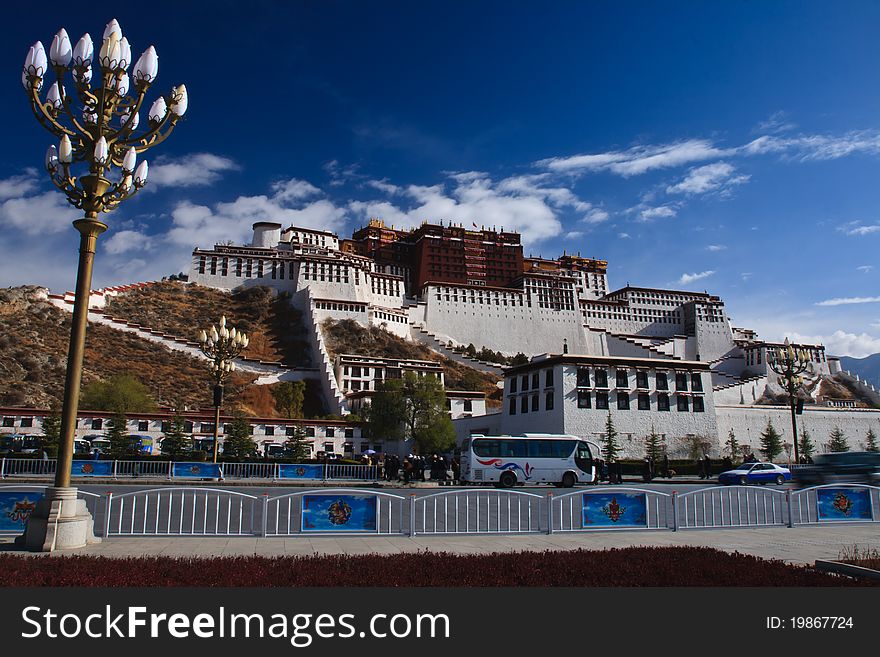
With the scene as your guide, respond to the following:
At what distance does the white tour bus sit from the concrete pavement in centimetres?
1454

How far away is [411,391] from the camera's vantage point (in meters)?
46.1

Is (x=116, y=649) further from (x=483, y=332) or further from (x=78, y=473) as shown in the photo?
(x=483, y=332)

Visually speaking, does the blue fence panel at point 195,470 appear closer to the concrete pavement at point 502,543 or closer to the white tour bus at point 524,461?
the white tour bus at point 524,461

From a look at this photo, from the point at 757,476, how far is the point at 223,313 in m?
67.7

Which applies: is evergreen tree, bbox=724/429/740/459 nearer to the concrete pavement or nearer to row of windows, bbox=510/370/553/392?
row of windows, bbox=510/370/553/392

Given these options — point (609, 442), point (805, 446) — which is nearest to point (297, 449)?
point (609, 442)

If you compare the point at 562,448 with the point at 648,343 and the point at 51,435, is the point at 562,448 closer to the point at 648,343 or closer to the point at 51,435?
the point at 51,435

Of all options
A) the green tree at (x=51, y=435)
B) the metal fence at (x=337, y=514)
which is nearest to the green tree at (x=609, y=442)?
the metal fence at (x=337, y=514)

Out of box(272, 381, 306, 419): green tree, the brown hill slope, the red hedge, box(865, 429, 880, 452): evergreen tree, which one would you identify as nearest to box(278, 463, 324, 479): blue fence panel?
the red hedge

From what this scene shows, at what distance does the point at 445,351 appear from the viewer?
86.2 meters

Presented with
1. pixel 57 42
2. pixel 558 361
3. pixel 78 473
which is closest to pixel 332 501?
pixel 57 42

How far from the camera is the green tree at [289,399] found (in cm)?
6038

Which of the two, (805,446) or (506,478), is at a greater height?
(805,446)

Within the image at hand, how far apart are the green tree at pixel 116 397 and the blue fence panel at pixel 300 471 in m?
22.6
